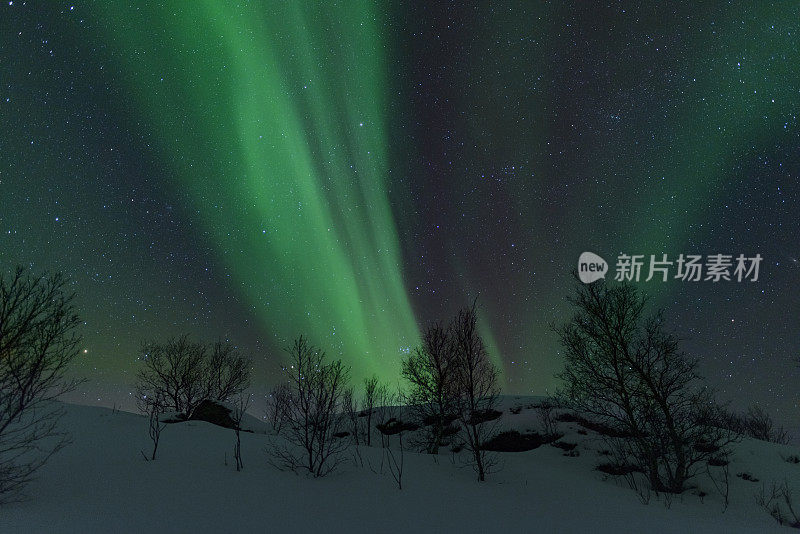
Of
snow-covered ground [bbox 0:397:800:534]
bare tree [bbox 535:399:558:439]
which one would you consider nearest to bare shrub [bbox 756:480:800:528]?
snow-covered ground [bbox 0:397:800:534]

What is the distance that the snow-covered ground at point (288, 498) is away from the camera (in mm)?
6984

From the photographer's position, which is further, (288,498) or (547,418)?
(547,418)

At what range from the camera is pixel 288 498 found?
8547mm

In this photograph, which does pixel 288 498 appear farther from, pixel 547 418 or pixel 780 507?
pixel 547 418

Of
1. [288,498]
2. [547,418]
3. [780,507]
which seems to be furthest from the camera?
[547,418]

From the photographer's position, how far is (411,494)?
9.70 metres

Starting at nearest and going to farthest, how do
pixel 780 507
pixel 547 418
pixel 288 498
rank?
pixel 288 498 < pixel 780 507 < pixel 547 418

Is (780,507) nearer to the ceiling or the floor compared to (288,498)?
nearer to the floor

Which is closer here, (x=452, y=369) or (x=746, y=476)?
(x=746, y=476)

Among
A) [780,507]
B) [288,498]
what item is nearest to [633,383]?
[780,507]

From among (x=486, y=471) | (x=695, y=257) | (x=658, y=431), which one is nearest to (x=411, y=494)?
(x=486, y=471)

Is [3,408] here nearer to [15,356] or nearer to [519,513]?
[15,356]

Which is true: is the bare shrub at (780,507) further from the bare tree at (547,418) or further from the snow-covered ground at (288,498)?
the bare tree at (547,418)

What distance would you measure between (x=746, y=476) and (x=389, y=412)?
82.3ft
